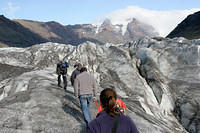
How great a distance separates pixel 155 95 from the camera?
2745 centimetres

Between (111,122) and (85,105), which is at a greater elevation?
(111,122)

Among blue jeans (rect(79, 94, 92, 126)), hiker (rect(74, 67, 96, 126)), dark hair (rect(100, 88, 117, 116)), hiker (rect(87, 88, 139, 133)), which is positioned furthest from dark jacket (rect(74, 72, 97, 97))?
hiker (rect(87, 88, 139, 133))

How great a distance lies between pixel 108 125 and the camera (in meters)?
3.70

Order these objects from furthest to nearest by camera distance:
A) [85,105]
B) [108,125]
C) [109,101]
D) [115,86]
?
[115,86]
[85,105]
[109,101]
[108,125]

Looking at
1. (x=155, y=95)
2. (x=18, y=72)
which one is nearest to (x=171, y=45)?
(x=155, y=95)

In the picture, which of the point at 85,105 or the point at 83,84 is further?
the point at 85,105

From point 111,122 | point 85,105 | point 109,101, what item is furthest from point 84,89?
point 111,122

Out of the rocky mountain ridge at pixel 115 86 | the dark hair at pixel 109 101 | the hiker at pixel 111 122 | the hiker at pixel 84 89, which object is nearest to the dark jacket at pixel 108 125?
the hiker at pixel 111 122

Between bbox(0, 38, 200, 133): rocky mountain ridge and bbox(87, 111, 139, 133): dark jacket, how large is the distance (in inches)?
240

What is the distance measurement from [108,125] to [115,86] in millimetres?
24781

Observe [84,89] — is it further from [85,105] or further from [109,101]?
[109,101]

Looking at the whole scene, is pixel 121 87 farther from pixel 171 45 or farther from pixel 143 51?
pixel 171 45

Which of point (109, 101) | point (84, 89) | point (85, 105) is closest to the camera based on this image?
point (109, 101)

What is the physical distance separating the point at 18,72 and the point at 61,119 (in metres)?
24.9
